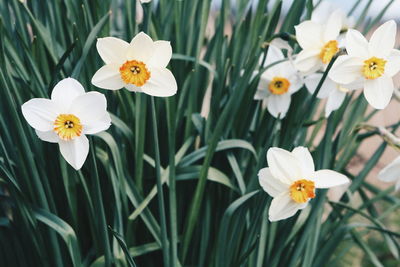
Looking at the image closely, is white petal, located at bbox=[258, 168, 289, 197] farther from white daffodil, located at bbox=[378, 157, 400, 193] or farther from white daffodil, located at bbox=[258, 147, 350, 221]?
white daffodil, located at bbox=[378, 157, 400, 193]

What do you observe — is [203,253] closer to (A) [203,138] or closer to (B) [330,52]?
(A) [203,138]

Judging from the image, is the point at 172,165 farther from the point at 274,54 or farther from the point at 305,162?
the point at 274,54

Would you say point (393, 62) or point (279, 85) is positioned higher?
point (279, 85)

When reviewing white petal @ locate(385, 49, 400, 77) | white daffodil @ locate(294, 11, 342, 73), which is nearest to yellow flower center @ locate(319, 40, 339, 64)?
white daffodil @ locate(294, 11, 342, 73)

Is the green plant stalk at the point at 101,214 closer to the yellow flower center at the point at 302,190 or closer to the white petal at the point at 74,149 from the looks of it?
the white petal at the point at 74,149

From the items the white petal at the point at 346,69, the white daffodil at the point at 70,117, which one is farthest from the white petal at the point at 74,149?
the white petal at the point at 346,69

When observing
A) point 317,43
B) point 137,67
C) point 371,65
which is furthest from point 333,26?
point 137,67
